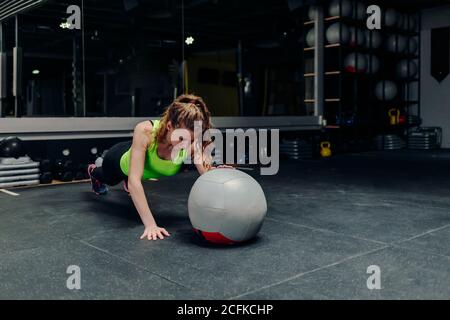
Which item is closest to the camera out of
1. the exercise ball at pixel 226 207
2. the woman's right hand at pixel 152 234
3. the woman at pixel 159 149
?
the exercise ball at pixel 226 207

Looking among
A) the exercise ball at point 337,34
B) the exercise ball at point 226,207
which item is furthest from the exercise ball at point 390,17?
the exercise ball at point 226,207

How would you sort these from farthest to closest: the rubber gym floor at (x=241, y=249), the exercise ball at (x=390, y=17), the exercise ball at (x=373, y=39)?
the exercise ball at (x=390, y=17) → the exercise ball at (x=373, y=39) → the rubber gym floor at (x=241, y=249)

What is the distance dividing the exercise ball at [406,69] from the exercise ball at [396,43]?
0.27 meters

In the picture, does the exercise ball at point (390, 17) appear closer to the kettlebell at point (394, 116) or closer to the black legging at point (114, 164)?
the kettlebell at point (394, 116)

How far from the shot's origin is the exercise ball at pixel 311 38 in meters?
7.70

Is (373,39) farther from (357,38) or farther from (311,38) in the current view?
(311,38)

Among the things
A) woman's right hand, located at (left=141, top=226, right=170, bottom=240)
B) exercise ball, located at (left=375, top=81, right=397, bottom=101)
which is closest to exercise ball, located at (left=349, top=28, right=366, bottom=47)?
exercise ball, located at (left=375, top=81, right=397, bottom=101)

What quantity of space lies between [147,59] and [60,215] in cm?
1154

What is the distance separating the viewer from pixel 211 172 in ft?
8.11

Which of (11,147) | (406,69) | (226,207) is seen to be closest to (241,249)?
(226,207)

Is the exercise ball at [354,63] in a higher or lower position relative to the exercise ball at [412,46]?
lower

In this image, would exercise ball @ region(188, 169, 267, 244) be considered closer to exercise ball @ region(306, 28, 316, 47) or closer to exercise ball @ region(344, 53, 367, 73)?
exercise ball @ region(306, 28, 316, 47)

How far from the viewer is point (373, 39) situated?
830 cm
